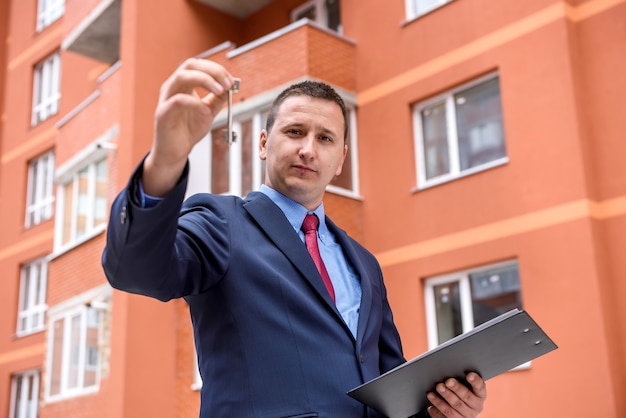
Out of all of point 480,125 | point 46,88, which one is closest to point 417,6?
point 480,125

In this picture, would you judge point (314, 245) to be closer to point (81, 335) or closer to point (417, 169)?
point (417, 169)

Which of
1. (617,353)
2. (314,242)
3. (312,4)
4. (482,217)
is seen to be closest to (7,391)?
(312,4)

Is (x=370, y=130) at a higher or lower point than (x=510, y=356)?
higher

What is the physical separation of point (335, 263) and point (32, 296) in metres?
19.1

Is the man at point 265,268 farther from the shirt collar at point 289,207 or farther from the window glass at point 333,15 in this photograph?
the window glass at point 333,15

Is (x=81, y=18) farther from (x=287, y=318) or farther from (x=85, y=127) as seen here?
(x=287, y=318)

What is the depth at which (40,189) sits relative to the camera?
21.1 meters

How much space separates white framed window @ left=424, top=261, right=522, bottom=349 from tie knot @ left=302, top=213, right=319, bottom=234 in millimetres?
8549

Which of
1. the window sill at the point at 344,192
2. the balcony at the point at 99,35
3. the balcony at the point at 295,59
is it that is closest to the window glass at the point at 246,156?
the balcony at the point at 295,59

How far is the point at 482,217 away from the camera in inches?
445

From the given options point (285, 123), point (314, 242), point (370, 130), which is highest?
point (370, 130)

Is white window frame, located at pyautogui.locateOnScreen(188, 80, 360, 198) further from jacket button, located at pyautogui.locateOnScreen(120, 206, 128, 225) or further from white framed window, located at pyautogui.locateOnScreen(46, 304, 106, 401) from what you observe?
jacket button, located at pyautogui.locateOnScreen(120, 206, 128, 225)

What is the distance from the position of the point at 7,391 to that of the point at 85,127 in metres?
7.36

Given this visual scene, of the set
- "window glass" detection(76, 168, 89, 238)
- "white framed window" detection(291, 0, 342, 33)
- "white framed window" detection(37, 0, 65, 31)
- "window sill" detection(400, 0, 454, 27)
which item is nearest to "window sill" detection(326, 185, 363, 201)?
"window sill" detection(400, 0, 454, 27)
